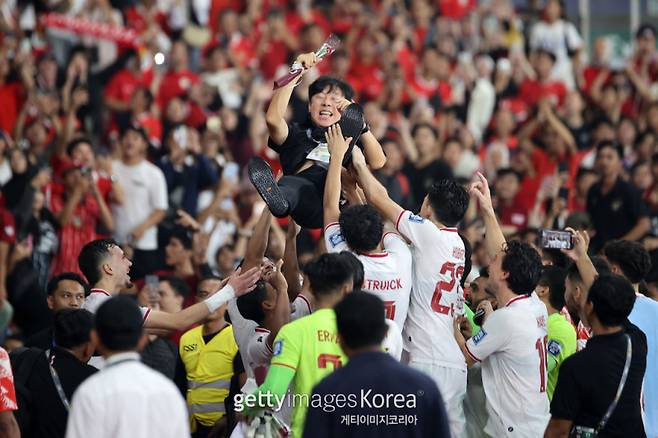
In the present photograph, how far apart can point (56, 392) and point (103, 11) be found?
10.7m

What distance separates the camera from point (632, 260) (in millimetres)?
8680

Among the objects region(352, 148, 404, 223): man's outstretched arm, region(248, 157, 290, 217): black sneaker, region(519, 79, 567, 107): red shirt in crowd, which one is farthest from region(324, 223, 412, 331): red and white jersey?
region(519, 79, 567, 107): red shirt in crowd

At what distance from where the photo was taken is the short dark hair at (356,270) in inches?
274

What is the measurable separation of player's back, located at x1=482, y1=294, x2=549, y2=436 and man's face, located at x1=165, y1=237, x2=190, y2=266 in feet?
15.8

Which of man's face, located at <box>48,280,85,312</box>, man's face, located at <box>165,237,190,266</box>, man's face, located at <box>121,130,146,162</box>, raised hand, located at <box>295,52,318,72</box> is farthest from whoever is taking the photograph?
man's face, located at <box>121,130,146,162</box>

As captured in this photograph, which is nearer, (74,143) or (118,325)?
(118,325)

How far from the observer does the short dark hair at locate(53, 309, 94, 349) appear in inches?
297

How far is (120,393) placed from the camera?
573cm

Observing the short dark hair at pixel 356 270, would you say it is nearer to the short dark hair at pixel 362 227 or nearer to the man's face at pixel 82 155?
the short dark hair at pixel 362 227

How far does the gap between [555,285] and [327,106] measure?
6.60ft

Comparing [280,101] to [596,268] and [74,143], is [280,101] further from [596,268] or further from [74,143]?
[74,143]

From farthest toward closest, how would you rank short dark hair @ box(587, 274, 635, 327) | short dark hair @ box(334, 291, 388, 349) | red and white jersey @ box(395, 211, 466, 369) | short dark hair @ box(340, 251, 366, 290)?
red and white jersey @ box(395, 211, 466, 369) → short dark hair @ box(587, 274, 635, 327) → short dark hair @ box(340, 251, 366, 290) → short dark hair @ box(334, 291, 388, 349)

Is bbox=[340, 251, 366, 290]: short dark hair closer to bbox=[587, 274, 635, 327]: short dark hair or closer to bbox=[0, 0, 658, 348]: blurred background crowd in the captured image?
bbox=[587, 274, 635, 327]: short dark hair

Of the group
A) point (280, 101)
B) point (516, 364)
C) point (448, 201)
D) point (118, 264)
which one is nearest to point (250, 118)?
point (280, 101)
